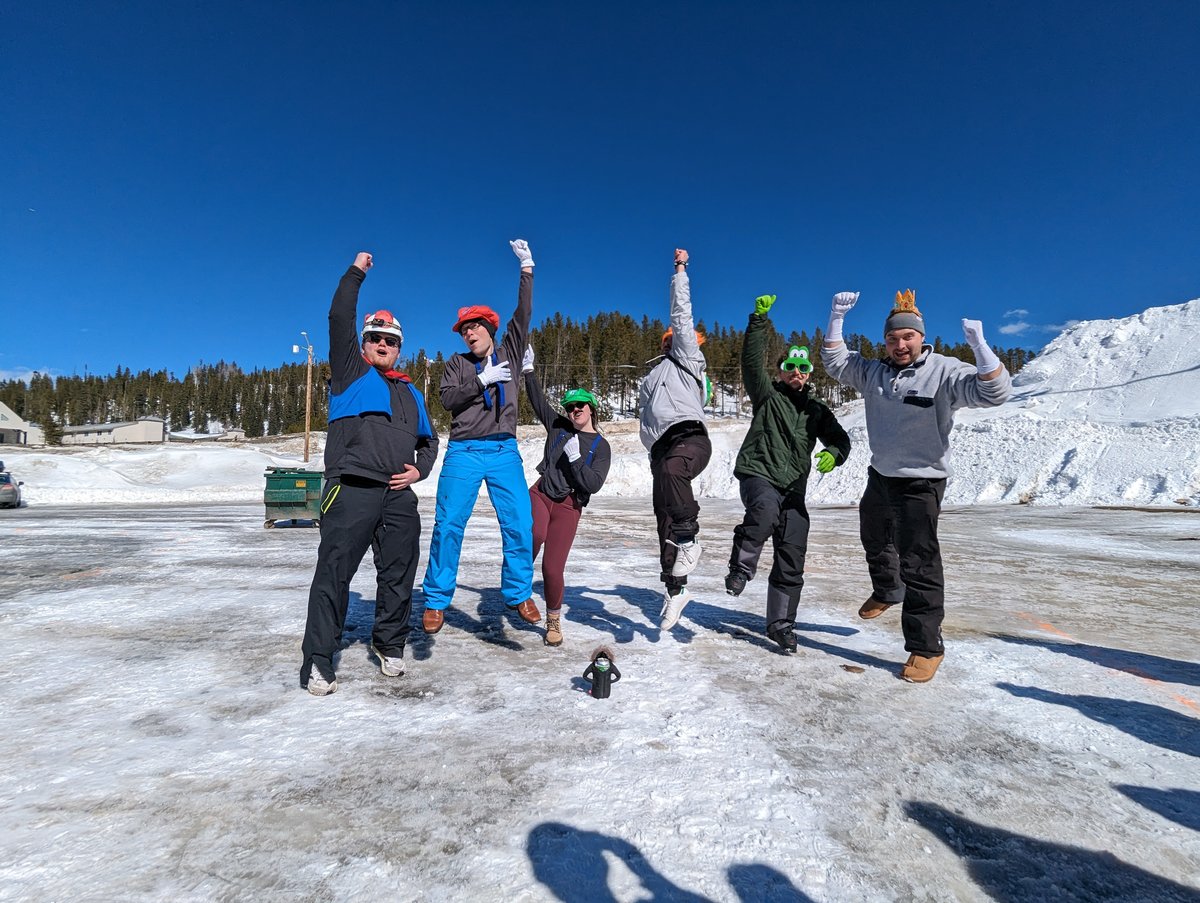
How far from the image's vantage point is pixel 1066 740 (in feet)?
8.54

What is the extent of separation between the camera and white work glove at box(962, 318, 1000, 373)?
3107 mm

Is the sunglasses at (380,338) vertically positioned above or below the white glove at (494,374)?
above

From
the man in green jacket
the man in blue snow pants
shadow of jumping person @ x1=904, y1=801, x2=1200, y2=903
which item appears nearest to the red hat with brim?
the man in blue snow pants

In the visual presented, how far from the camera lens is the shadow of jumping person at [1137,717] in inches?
103

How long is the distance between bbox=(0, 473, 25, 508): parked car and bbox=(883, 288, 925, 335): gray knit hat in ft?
85.1

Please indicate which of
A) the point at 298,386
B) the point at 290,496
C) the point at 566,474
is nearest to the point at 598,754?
the point at 566,474

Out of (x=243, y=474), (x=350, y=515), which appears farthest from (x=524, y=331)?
(x=243, y=474)

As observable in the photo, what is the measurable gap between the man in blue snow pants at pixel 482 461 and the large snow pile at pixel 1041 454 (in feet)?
39.9

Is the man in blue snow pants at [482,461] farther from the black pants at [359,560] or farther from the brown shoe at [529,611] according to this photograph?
the black pants at [359,560]

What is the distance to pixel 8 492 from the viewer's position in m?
19.3

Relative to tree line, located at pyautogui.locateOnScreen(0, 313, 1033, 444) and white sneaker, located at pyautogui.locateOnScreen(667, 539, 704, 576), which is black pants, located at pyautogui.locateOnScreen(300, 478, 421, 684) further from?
tree line, located at pyautogui.locateOnScreen(0, 313, 1033, 444)

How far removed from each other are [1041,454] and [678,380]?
24.3 metres

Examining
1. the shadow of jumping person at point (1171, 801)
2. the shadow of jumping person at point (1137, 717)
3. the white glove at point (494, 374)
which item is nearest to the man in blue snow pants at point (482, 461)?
Answer: the white glove at point (494, 374)

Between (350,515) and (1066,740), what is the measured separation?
11.5ft
